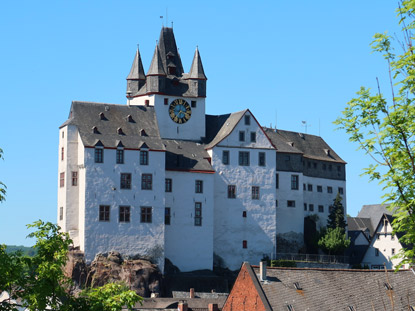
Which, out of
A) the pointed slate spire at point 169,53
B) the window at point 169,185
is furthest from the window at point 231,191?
the pointed slate spire at point 169,53

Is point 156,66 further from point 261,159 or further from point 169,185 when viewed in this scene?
point 261,159

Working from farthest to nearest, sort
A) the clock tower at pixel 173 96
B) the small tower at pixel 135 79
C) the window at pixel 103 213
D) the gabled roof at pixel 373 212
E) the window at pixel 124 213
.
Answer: the gabled roof at pixel 373 212
the small tower at pixel 135 79
the clock tower at pixel 173 96
the window at pixel 124 213
the window at pixel 103 213

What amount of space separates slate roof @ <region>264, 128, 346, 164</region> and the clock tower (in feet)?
34.0

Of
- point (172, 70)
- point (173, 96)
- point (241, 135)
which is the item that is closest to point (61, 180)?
point (173, 96)

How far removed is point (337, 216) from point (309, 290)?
1667 inches

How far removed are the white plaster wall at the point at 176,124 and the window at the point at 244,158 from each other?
4.98 m

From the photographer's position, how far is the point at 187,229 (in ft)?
291

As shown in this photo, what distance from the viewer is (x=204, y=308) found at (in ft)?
215

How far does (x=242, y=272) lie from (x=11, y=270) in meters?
32.0

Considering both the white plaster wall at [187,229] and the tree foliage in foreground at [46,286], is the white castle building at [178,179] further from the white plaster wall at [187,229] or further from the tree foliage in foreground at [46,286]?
the tree foliage in foreground at [46,286]

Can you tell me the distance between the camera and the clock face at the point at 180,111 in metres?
93.8

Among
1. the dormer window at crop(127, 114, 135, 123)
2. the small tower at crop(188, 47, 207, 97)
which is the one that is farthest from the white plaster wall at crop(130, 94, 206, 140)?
the dormer window at crop(127, 114, 135, 123)

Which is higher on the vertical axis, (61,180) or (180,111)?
(180,111)

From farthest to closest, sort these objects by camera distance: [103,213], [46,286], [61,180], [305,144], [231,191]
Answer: [305,144]
[231,191]
[61,180]
[103,213]
[46,286]
